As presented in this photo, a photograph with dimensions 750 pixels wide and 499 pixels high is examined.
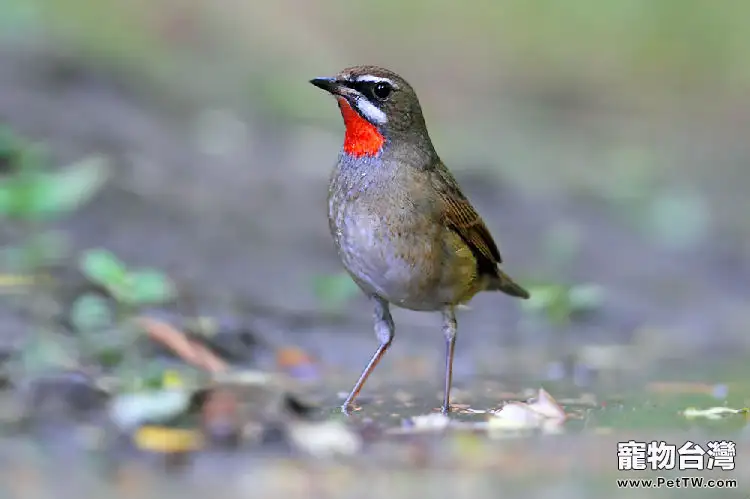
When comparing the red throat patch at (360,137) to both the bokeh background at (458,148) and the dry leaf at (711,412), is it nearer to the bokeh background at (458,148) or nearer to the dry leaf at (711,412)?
the bokeh background at (458,148)

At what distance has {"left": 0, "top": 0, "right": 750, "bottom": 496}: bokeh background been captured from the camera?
805cm

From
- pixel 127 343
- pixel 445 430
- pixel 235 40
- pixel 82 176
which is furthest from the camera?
pixel 235 40

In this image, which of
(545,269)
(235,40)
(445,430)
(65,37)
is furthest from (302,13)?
(445,430)

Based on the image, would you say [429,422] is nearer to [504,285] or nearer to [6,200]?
[504,285]

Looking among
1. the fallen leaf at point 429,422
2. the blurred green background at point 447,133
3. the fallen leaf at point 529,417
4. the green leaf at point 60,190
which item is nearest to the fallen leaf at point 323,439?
the fallen leaf at point 429,422

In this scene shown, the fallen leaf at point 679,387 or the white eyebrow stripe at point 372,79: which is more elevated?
the white eyebrow stripe at point 372,79

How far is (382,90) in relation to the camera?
18.0 ft

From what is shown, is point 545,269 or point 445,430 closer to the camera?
point 445,430

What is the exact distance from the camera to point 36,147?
874 cm

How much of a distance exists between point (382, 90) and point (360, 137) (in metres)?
0.22

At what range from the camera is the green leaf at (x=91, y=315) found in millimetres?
6402

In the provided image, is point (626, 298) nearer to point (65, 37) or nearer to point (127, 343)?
point (127, 343)

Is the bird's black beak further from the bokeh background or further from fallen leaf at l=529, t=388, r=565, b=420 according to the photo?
the bokeh background

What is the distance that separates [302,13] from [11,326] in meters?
13.8
